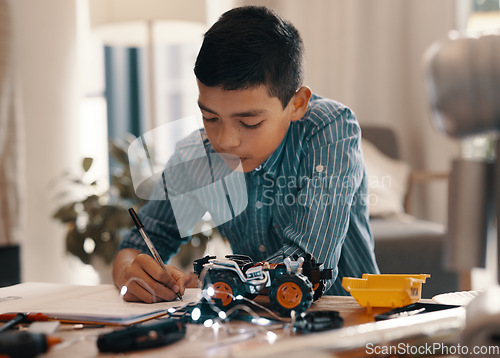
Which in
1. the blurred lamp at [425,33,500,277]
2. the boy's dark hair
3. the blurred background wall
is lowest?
the blurred lamp at [425,33,500,277]

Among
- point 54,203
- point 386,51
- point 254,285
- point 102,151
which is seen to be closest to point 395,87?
point 386,51

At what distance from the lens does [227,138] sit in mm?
837

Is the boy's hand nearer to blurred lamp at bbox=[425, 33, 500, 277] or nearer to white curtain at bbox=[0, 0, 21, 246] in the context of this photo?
blurred lamp at bbox=[425, 33, 500, 277]

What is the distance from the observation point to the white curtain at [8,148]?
8.06 ft

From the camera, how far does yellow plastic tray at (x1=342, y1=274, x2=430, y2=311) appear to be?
0.67 meters

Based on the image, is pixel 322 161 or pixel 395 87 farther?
pixel 395 87

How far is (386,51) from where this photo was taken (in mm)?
3131

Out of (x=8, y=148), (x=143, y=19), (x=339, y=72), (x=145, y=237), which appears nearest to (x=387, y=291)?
(x=145, y=237)

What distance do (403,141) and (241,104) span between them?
2.50m

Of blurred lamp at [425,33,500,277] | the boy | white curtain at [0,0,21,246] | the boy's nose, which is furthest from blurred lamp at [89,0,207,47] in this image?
blurred lamp at [425,33,500,277]

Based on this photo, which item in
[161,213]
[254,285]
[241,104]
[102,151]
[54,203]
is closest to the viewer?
[254,285]

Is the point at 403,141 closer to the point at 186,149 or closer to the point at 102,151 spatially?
the point at 102,151

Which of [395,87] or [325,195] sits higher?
[395,87]

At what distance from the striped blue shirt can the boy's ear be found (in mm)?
52
